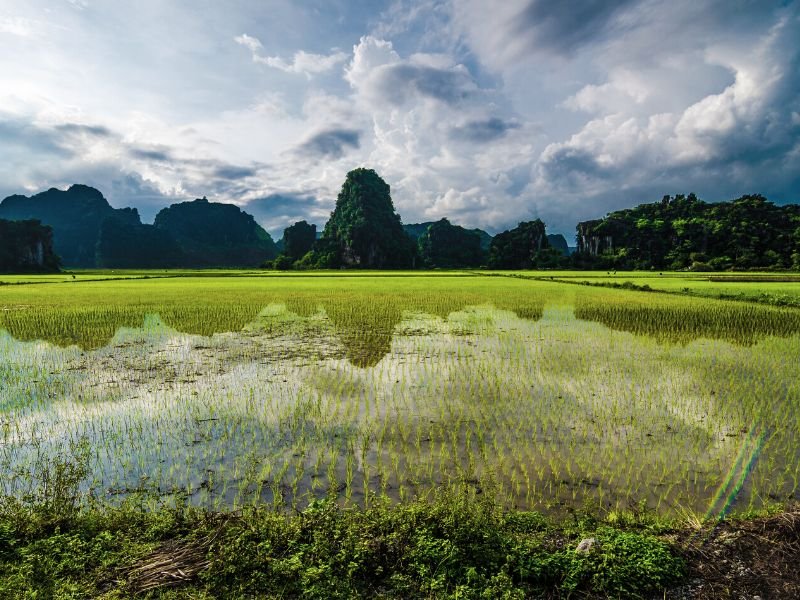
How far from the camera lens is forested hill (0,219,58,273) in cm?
6469

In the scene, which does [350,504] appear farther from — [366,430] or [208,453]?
[208,453]

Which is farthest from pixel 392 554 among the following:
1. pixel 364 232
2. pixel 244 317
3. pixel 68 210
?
pixel 68 210

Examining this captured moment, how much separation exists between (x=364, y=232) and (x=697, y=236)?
5448 centimetres

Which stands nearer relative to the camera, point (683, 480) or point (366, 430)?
point (683, 480)

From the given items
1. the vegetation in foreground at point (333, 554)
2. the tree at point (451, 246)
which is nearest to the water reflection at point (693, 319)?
the vegetation in foreground at point (333, 554)

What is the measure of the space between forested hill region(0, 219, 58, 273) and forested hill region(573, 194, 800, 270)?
88667 millimetres

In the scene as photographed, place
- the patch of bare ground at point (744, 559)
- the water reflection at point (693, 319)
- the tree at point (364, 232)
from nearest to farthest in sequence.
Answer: the patch of bare ground at point (744, 559)
the water reflection at point (693, 319)
the tree at point (364, 232)

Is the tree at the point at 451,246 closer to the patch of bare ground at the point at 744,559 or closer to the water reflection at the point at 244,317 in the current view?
the water reflection at the point at 244,317

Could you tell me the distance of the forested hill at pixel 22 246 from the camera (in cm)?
6469

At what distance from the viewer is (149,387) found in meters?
6.68

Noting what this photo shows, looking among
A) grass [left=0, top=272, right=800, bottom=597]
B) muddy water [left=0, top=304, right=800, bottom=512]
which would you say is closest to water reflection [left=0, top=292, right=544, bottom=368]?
grass [left=0, top=272, right=800, bottom=597]

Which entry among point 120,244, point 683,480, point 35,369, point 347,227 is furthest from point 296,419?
point 120,244

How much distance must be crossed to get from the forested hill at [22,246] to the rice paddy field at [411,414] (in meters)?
72.6

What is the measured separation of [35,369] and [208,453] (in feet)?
18.9
